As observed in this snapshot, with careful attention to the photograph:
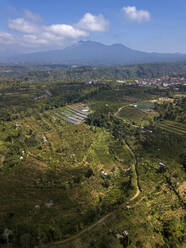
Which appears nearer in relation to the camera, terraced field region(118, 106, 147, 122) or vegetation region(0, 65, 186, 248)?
vegetation region(0, 65, 186, 248)

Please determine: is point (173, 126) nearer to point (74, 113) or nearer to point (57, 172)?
point (74, 113)

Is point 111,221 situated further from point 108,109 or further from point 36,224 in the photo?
point 108,109

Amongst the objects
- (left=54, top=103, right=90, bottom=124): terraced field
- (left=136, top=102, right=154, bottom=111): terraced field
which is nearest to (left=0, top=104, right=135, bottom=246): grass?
(left=54, top=103, right=90, bottom=124): terraced field

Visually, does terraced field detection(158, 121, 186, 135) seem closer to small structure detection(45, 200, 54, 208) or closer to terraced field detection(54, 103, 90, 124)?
terraced field detection(54, 103, 90, 124)

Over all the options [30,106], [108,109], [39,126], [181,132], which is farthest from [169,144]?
[30,106]

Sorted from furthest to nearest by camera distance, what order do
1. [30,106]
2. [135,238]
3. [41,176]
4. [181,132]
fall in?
[30,106] → [181,132] → [41,176] → [135,238]

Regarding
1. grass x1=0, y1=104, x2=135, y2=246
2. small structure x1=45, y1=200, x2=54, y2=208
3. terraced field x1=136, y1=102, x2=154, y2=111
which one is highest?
terraced field x1=136, y1=102, x2=154, y2=111

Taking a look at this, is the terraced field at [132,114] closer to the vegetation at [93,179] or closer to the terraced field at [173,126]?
the vegetation at [93,179]
